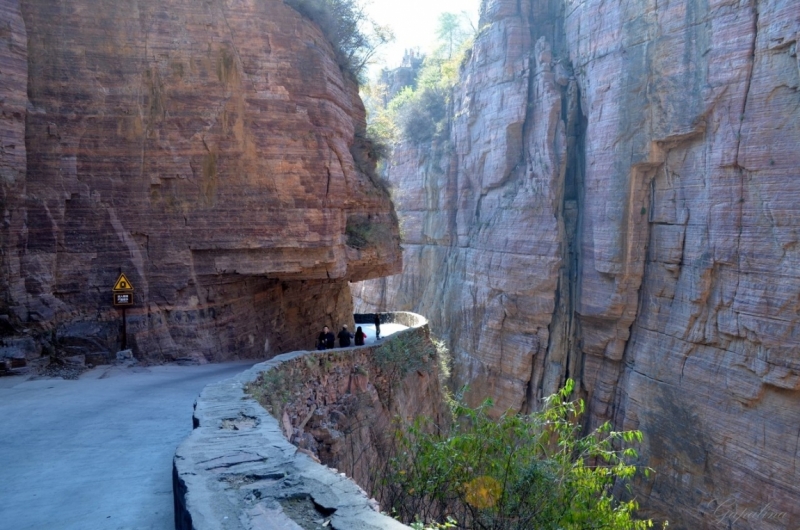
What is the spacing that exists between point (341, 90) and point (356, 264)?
4312 mm

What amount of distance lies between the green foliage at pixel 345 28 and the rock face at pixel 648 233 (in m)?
10.6

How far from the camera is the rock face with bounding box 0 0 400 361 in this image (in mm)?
10531

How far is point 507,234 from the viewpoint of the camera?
2939 cm

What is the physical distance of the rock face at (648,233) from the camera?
57.6ft

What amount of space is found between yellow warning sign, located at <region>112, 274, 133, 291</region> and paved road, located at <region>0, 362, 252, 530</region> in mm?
1790

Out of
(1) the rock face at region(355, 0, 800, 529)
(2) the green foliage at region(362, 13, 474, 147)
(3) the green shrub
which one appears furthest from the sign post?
(3) the green shrub

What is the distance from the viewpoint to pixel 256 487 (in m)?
3.92

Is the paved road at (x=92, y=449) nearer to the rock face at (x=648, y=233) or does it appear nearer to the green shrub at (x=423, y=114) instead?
the rock face at (x=648, y=233)

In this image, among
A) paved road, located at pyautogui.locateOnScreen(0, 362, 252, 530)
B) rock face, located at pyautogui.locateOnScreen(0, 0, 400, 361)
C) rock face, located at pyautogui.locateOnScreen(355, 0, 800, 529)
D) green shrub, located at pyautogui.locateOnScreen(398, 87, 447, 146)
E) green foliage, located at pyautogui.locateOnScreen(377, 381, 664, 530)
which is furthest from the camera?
green shrub, located at pyautogui.locateOnScreen(398, 87, 447, 146)

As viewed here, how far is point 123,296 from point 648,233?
19.2 m

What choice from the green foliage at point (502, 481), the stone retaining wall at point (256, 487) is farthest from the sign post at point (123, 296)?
the stone retaining wall at point (256, 487)

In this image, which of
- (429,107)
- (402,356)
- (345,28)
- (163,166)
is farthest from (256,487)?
(429,107)

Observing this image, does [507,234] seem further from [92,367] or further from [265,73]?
[92,367]

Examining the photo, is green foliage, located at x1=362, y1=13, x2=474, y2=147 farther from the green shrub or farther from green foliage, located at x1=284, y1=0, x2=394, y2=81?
green foliage, located at x1=284, y1=0, x2=394, y2=81
